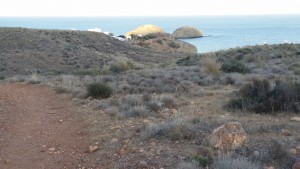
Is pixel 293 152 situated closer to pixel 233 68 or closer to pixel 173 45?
pixel 233 68

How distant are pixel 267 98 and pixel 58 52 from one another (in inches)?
1676

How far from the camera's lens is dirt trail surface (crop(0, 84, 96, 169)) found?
6.23 m

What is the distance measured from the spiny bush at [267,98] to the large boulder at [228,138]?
3245mm

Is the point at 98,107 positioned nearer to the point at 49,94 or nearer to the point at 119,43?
the point at 49,94

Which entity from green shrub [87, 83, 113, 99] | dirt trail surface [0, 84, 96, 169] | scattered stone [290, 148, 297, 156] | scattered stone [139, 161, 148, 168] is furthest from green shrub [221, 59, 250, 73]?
scattered stone [139, 161, 148, 168]

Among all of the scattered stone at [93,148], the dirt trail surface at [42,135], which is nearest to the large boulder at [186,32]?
the dirt trail surface at [42,135]

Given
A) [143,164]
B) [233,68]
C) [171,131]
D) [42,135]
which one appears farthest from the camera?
[233,68]

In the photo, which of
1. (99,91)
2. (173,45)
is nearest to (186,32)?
(173,45)

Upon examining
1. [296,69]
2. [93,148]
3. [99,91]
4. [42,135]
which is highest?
[93,148]

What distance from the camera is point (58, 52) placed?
49.4 meters

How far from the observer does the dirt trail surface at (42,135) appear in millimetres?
6234

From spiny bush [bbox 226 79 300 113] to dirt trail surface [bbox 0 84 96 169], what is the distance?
3714 millimetres

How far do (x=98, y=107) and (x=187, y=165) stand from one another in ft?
17.3

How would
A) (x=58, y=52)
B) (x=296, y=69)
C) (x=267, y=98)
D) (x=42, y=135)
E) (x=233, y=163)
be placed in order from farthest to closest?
1. (x=58, y=52)
2. (x=296, y=69)
3. (x=267, y=98)
4. (x=42, y=135)
5. (x=233, y=163)
